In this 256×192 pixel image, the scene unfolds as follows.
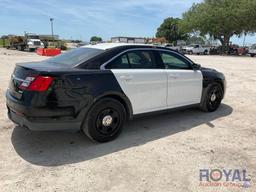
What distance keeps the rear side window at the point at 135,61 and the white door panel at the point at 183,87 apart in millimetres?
432

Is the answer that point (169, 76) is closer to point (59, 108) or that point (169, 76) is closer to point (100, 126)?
point (100, 126)

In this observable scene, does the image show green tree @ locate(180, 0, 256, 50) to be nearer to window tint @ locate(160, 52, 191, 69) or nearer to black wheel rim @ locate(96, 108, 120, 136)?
window tint @ locate(160, 52, 191, 69)

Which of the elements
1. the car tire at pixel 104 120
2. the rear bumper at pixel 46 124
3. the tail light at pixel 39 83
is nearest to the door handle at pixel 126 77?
the car tire at pixel 104 120

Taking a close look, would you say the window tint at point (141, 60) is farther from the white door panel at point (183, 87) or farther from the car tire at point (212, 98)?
the car tire at point (212, 98)

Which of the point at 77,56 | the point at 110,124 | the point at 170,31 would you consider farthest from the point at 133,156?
the point at 170,31

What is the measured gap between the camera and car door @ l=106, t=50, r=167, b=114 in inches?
186

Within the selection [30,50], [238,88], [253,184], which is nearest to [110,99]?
[253,184]

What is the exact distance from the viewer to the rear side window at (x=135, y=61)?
4.71 metres

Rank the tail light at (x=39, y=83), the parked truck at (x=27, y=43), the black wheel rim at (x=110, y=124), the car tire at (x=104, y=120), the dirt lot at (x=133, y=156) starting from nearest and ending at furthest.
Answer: the dirt lot at (x=133, y=156)
the tail light at (x=39, y=83)
the car tire at (x=104, y=120)
the black wheel rim at (x=110, y=124)
the parked truck at (x=27, y=43)

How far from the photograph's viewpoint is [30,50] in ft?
130

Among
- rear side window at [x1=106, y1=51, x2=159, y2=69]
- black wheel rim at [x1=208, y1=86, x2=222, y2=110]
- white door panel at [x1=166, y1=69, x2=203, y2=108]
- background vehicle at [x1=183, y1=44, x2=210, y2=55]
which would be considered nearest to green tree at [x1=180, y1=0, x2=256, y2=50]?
background vehicle at [x1=183, y1=44, x2=210, y2=55]

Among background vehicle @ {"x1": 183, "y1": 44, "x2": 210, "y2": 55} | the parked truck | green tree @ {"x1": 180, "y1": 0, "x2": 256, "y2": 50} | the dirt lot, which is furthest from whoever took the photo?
background vehicle @ {"x1": 183, "y1": 44, "x2": 210, "y2": 55}

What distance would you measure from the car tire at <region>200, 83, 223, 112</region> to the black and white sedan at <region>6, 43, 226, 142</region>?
58 centimetres

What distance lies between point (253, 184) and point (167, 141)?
162 cm
